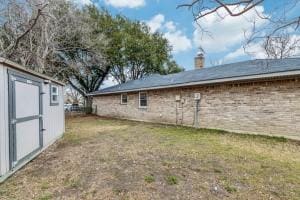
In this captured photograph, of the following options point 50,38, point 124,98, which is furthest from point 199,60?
point 50,38

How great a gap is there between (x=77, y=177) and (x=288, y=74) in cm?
692

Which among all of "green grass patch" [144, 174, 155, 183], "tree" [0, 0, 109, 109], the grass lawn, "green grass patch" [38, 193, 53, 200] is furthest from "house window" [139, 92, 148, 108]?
"green grass patch" [38, 193, 53, 200]

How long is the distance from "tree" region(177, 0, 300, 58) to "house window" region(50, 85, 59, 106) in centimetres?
546

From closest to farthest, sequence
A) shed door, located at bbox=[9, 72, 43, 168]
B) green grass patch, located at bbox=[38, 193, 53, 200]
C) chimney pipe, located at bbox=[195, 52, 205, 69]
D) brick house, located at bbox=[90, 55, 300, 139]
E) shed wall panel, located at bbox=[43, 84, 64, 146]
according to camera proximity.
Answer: green grass patch, located at bbox=[38, 193, 53, 200] < shed door, located at bbox=[9, 72, 43, 168] < shed wall panel, located at bbox=[43, 84, 64, 146] < brick house, located at bbox=[90, 55, 300, 139] < chimney pipe, located at bbox=[195, 52, 205, 69]

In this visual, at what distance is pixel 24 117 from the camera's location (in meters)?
5.21

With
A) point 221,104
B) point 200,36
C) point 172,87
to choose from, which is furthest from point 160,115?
point 200,36

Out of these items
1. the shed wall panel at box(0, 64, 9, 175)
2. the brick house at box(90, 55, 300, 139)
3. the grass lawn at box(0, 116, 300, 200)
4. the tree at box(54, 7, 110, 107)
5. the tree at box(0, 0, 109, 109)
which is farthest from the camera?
the tree at box(54, 7, 110, 107)

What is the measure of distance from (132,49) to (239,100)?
15424 millimetres

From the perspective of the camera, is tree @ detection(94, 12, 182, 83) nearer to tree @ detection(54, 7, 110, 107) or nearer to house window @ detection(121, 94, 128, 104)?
tree @ detection(54, 7, 110, 107)

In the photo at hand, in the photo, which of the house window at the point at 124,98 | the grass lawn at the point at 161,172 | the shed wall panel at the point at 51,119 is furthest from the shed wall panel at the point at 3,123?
the house window at the point at 124,98

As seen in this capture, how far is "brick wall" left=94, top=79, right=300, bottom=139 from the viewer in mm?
8210

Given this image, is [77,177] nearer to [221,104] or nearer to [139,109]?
[221,104]

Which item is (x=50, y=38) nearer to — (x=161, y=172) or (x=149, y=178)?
(x=161, y=172)

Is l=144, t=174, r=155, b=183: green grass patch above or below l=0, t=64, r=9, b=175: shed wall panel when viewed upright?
below
